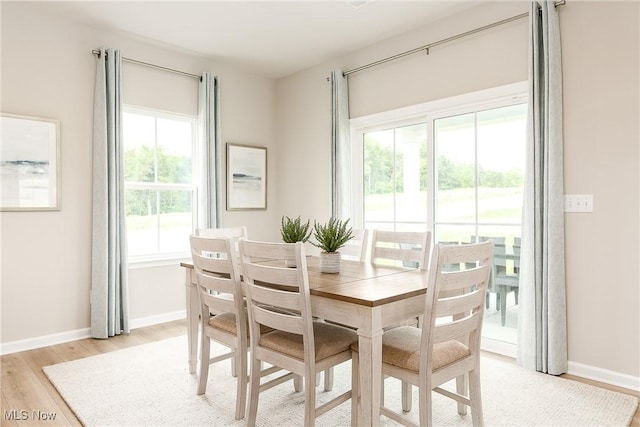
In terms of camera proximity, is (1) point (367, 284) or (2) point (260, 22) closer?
(1) point (367, 284)

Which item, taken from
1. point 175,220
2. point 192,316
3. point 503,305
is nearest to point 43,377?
point 192,316

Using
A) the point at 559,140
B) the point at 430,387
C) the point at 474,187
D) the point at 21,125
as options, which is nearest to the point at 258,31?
the point at 21,125

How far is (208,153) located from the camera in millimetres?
4344

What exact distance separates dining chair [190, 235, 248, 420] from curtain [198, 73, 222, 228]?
1.91 meters

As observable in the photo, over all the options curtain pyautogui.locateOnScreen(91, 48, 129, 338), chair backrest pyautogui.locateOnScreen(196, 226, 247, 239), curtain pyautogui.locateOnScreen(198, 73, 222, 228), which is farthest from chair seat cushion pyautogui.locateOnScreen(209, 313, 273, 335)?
curtain pyautogui.locateOnScreen(198, 73, 222, 228)

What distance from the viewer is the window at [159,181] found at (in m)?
4.02

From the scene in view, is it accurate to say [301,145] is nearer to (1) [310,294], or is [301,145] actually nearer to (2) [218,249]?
(2) [218,249]

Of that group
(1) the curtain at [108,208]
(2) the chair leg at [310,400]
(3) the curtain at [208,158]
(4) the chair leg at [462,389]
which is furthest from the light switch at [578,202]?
(1) the curtain at [108,208]

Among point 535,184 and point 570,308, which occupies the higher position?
point 535,184

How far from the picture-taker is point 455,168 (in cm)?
357

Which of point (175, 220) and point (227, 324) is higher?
point (175, 220)

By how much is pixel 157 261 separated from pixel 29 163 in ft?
4.51

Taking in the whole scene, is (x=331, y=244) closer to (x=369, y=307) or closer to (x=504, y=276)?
(x=369, y=307)

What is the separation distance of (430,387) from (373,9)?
2861 mm
